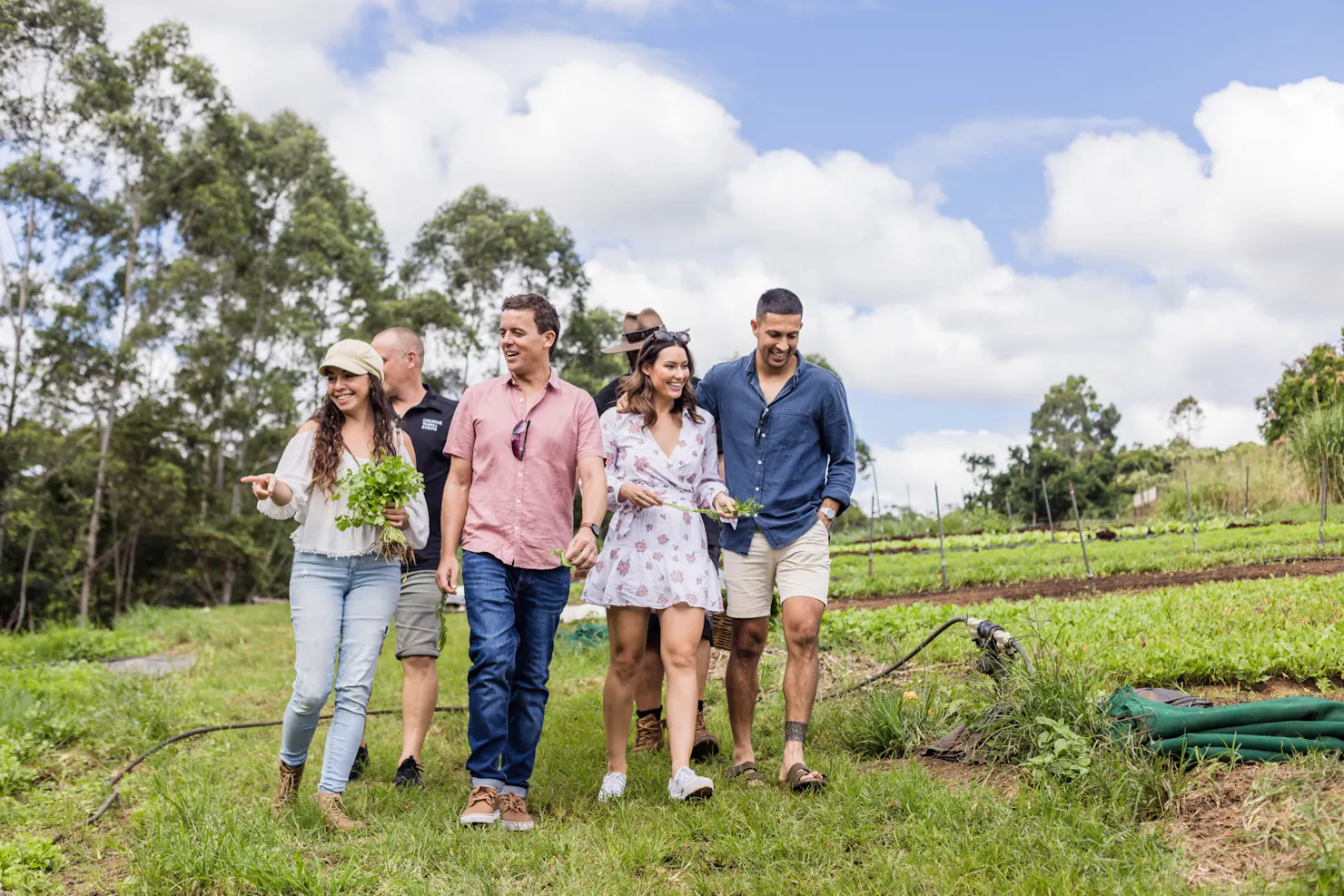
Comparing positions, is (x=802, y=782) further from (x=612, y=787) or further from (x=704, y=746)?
(x=704, y=746)

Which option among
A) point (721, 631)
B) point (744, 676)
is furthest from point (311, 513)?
point (721, 631)

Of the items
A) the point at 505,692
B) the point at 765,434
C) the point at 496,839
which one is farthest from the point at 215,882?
the point at 765,434

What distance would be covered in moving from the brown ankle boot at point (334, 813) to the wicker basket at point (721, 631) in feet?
7.32

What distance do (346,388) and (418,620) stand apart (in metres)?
1.38

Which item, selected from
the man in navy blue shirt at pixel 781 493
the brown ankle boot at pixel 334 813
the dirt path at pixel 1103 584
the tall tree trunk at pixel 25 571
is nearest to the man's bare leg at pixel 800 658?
the man in navy blue shirt at pixel 781 493

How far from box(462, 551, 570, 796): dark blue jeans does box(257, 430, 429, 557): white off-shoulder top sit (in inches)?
18.7

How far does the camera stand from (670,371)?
480cm

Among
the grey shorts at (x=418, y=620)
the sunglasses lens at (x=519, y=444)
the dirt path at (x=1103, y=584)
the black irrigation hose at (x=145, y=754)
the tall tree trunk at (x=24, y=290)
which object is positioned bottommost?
the black irrigation hose at (x=145, y=754)

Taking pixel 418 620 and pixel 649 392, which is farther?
pixel 418 620

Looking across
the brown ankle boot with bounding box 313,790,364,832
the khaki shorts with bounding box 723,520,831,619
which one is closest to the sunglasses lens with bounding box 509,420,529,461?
the khaki shorts with bounding box 723,520,831,619

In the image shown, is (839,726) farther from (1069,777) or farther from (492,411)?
(492,411)

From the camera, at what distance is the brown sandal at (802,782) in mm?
4328

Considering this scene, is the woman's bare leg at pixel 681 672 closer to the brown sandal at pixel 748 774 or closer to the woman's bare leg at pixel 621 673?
the woman's bare leg at pixel 621 673

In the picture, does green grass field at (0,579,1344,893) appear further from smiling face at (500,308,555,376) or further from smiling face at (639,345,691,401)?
smiling face at (500,308,555,376)
